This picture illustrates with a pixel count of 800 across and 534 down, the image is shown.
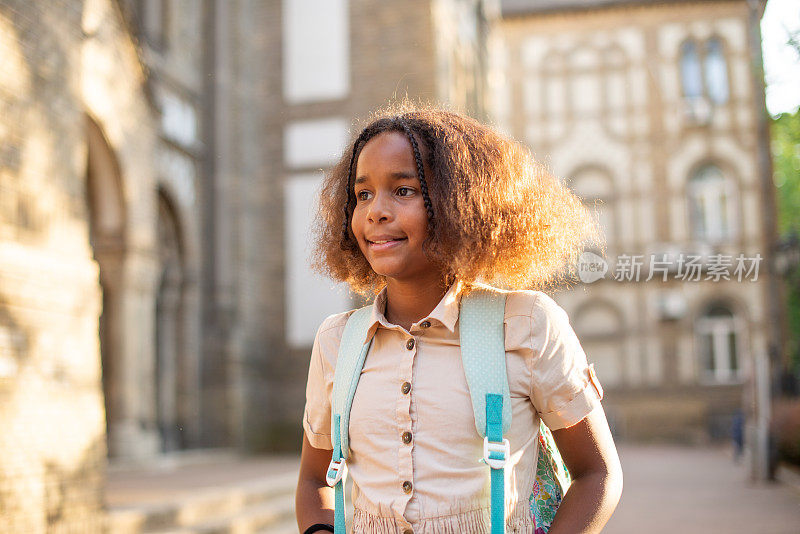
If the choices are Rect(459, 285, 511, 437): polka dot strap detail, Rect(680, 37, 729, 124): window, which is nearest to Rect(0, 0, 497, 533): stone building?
Rect(459, 285, 511, 437): polka dot strap detail

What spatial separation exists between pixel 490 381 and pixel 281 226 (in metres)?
13.0

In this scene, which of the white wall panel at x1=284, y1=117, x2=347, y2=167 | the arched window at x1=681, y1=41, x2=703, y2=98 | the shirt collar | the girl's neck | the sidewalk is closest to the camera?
the shirt collar

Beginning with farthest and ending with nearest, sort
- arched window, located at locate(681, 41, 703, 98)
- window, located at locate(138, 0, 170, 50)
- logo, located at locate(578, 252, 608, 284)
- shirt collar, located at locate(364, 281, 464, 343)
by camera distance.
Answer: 1. arched window, located at locate(681, 41, 703, 98)
2. window, located at locate(138, 0, 170, 50)
3. logo, located at locate(578, 252, 608, 284)
4. shirt collar, located at locate(364, 281, 464, 343)

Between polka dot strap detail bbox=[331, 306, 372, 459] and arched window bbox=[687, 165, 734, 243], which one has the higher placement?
arched window bbox=[687, 165, 734, 243]

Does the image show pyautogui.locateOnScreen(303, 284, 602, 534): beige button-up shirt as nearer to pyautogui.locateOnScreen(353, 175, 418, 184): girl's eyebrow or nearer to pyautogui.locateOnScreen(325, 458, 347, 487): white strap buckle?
pyautogui.locateOnScreen(325, 458, 347, 487): white strap buckle

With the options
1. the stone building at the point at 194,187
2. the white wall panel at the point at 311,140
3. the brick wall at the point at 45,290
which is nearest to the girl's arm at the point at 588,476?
the brick wall at the point at 45,290

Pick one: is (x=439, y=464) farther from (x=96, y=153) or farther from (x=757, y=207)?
(x=757, y=207)

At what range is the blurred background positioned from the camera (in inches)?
192

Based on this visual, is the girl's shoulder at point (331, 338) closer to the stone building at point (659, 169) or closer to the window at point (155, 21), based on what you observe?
the window at point (155, 21)

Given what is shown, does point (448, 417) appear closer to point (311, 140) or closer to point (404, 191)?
point (404, 191)

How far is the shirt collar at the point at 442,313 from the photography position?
1.64m

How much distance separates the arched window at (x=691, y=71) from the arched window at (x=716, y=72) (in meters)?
0.25

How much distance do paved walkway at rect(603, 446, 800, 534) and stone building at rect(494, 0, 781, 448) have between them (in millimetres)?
7728

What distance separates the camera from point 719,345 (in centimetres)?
2475
